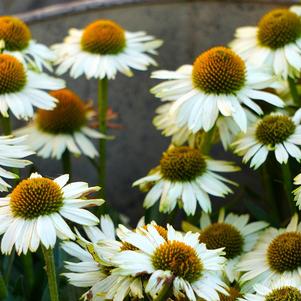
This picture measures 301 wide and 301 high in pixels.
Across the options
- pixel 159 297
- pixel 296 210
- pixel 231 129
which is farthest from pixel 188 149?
pixel 159 297

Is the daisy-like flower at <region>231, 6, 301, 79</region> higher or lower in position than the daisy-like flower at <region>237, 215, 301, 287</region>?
higher

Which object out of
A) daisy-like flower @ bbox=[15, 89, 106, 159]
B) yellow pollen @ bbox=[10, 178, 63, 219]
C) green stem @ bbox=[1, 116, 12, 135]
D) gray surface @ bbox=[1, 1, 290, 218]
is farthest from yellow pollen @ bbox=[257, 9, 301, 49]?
yellow pollen @ bbox=[10, 178, 63, 219]

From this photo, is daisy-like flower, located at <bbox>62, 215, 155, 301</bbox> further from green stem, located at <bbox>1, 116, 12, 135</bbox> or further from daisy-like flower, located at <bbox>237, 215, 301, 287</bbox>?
green stem, located at <bbox>1, 116, 12, 135</bbox>

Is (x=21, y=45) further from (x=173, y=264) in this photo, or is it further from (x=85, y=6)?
(x=173, y=264)

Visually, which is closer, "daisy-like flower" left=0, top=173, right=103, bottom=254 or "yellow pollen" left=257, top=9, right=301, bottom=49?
"daisy-like flower" left=0, top=173, right=103, bottom=254

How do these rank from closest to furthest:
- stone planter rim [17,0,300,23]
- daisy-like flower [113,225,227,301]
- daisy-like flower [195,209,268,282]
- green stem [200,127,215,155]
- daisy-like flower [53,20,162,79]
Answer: daisy-like flower [113,225,227,301] < daisy-like flower [195,209,268,282] < green stem [200,127,215,155] < daisy-like flower [53,20,162,79] < stone planter rim [17,0,300,23]

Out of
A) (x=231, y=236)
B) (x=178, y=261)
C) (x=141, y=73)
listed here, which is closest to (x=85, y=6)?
(x=141, y=73)

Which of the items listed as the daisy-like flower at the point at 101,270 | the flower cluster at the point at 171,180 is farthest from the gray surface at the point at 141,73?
the daisy-like flower at the point at 101,270

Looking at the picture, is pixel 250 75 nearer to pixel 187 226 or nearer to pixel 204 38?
pixel 187 226
